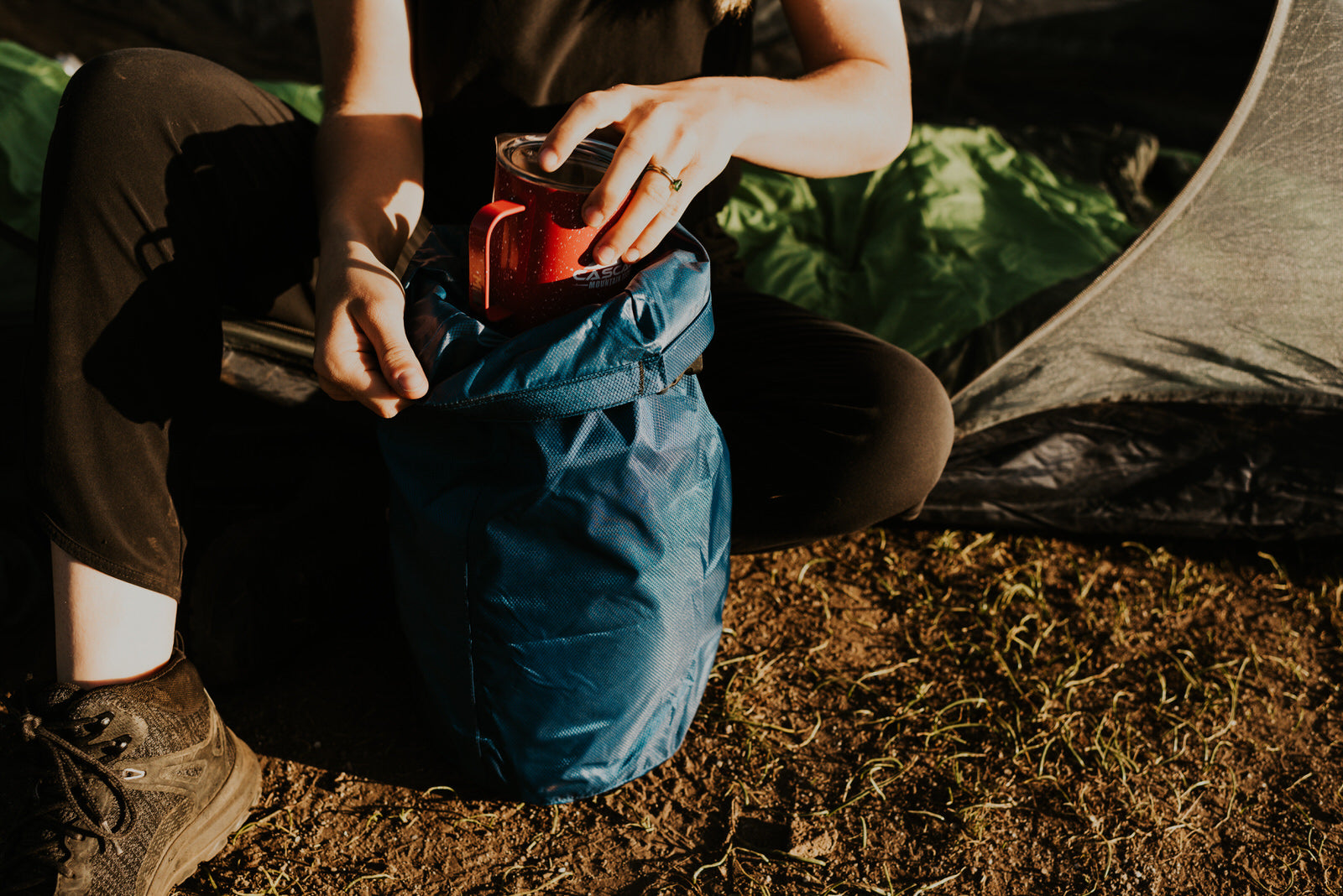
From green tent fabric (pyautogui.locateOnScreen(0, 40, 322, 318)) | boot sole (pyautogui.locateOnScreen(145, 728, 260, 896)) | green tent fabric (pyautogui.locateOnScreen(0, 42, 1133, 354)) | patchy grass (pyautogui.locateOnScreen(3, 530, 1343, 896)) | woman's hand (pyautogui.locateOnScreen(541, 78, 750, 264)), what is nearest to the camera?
woman's hand (pyautogui.locateOnScreen(541, 78, 750, 264))

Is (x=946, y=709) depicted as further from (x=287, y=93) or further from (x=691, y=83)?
(x=287, y=93)

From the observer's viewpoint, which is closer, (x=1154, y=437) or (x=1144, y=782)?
(x=1144, y=782)

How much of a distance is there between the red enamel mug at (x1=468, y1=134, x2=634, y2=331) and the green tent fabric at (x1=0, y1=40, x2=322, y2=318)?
78cm

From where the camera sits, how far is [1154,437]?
4.89ft

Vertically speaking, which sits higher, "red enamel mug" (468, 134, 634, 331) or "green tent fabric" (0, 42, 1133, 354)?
"red enamel mug" (468, 134, 634, 331)

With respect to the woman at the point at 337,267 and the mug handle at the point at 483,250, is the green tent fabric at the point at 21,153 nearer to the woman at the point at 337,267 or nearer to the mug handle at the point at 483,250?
the woman at the point at 337,267

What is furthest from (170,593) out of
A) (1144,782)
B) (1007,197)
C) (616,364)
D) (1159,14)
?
(1159,14)

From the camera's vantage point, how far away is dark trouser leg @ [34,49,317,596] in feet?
2.75

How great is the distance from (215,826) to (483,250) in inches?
25.1

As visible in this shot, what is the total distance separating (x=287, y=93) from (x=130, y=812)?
1.51 m

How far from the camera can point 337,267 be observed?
0.87 m

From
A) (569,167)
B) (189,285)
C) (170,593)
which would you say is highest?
(569,167)

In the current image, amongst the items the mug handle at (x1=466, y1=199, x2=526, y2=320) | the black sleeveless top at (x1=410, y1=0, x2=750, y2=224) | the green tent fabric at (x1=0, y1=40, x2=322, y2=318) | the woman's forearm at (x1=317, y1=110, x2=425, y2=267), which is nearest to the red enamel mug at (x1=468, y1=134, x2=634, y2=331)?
the mug handle at (x1=466, y1=199, x2=526, y2=320)

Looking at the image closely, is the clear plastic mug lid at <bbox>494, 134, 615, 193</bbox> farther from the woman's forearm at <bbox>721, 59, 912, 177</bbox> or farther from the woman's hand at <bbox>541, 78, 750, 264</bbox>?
the woman's forearm at <bbox>721, 59, 912, 177</bbox>
